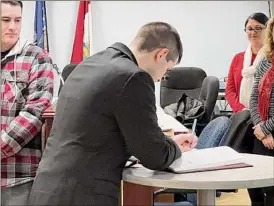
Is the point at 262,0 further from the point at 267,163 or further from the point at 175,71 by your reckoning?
the point at 267,163

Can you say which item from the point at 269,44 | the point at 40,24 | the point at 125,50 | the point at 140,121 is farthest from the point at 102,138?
the point at 40,24

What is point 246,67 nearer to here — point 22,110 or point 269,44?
point 269,44

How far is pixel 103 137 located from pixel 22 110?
0.52m

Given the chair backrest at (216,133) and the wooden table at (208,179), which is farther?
the chair backrest at (216,133)

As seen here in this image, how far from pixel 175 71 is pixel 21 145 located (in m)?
3.32

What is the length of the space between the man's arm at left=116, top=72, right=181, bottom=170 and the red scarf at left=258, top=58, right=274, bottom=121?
1373 mm

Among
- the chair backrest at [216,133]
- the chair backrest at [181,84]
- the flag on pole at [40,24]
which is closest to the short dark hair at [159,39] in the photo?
the chair backrest at [216,133]

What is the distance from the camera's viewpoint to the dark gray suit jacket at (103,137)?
4.91 ft

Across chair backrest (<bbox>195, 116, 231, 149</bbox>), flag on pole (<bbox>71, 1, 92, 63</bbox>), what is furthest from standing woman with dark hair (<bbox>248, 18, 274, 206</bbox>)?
flag on pole (<bbox>71, 1, 92, 63</bbox>)

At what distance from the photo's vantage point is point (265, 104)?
275cm

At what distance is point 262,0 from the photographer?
5887mm

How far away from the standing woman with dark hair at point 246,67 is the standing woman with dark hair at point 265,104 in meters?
0.46

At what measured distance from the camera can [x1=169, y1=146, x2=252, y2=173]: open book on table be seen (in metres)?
1.59

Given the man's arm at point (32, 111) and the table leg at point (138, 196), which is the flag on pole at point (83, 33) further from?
the man's arm at point (32, 111)
